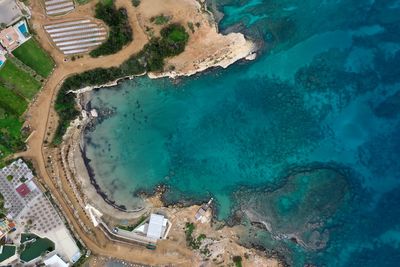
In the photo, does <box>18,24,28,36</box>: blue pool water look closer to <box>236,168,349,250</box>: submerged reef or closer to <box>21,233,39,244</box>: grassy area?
<box>21,233,39,244</box>: grassy area

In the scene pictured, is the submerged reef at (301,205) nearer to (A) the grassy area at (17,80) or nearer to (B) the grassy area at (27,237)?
(B) the grassy area at (27,237)

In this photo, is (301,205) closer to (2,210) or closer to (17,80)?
(2,210)

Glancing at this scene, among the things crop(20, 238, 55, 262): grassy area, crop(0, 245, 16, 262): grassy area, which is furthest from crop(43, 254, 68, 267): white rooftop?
crop(0, 245, 16, 262): grassy area

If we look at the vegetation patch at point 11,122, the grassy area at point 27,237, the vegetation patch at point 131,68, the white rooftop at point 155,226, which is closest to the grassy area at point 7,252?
the grassy area at point 27,237

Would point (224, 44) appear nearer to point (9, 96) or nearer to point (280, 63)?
point (280, 63)

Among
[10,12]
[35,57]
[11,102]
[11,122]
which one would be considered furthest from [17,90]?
[10,12]

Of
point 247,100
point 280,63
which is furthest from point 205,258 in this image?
point 280,63
